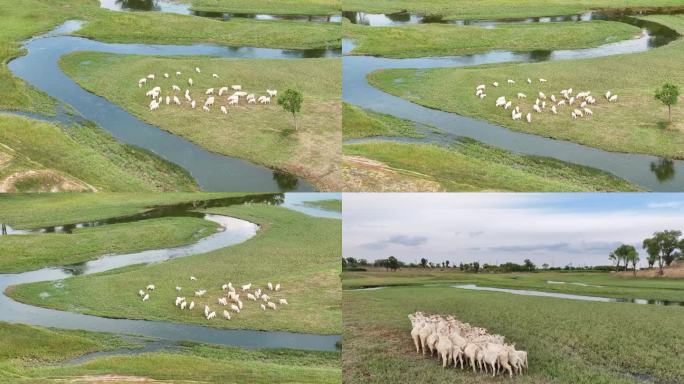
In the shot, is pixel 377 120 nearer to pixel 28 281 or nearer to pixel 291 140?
pixel 291 140

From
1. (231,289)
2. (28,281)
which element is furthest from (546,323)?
(28,281)

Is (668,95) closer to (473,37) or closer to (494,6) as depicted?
(473,37)

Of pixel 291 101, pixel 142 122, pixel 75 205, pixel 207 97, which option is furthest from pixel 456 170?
pixel 75 205

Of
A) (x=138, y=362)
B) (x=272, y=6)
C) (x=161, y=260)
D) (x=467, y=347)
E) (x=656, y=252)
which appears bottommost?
(x=138, y=362)

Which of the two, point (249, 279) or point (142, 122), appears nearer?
point (249, 279)

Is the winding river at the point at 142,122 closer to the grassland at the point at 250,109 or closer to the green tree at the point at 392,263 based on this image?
the grassland at the point at 250,109

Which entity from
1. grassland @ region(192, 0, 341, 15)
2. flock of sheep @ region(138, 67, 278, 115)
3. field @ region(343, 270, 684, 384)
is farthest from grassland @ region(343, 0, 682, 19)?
field @ region(343, 270, 684, 384)
